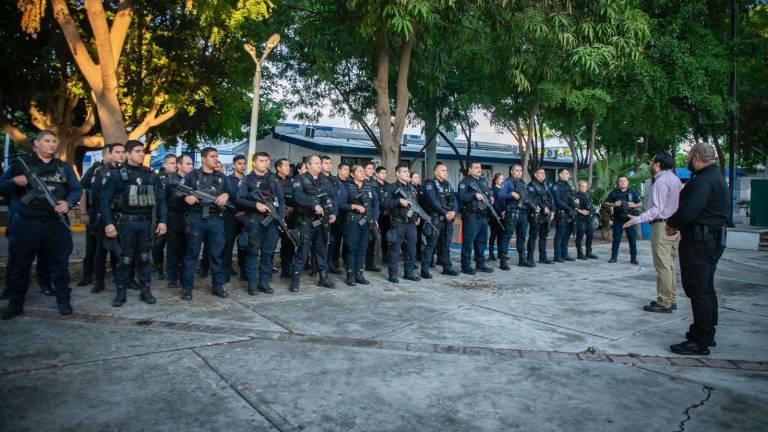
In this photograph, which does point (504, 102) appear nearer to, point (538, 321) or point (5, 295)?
point (538, 321)

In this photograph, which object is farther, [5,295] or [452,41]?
[452,41]

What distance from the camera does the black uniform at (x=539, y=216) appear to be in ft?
33.1

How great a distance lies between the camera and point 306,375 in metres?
3.93

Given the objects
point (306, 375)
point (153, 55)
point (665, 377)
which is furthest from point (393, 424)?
point (153, 55)

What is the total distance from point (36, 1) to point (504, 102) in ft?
46.3

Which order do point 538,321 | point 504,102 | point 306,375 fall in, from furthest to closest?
point 504,102, point 538,321, point 306,375

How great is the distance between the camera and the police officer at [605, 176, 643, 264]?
10.5 metres

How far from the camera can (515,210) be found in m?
9.73

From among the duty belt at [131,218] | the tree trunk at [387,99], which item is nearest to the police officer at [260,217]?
the duty belt at [131,218]

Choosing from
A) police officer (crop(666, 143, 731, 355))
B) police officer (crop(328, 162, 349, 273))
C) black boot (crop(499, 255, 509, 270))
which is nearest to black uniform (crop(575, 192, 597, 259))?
black boot (crop(499, 255, 509, 270))

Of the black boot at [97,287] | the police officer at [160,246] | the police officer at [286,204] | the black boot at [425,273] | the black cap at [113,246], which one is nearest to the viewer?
the black cap at [113,246]

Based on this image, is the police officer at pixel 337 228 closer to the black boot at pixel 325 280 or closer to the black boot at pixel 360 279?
the black boot at pixel 360 279

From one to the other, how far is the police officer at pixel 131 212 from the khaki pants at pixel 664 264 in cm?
609

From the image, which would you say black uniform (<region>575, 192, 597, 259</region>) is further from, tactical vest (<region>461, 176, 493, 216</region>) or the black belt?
the black belt
